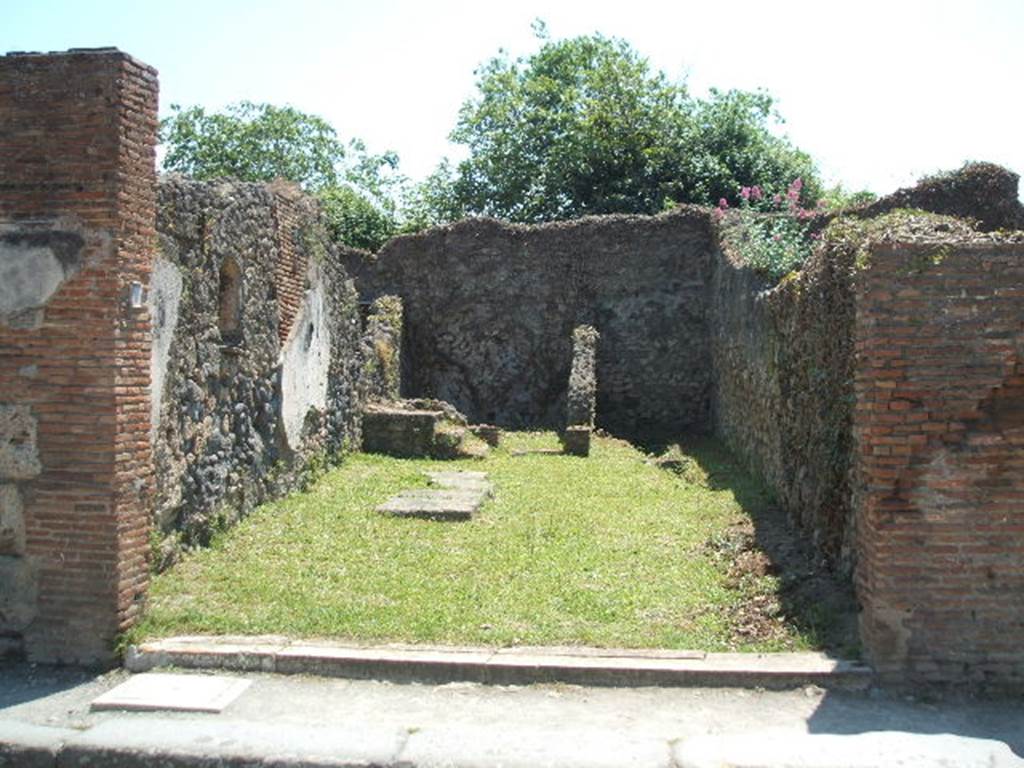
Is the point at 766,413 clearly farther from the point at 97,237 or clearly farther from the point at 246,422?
the point at 97,237

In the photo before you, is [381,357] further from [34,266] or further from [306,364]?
[34,266]

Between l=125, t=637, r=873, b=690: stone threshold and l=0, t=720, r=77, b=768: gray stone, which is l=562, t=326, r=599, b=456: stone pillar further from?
l=0, t=720, r=77, b=768: gray stone

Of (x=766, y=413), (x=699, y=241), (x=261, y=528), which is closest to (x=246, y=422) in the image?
(x=261, y=528)

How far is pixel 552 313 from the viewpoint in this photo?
17.7 meters

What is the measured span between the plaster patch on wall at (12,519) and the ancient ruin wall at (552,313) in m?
11.9

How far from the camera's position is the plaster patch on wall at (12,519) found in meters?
5.49

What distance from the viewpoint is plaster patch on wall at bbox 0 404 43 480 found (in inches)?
214

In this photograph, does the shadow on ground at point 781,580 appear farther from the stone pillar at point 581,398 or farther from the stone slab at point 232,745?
the stone pillar at point 581,398

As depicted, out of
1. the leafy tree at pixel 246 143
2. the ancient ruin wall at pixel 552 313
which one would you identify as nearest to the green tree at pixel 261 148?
the leafy tree at pixel 246 143

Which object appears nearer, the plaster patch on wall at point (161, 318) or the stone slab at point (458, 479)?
the plaster patch on wall at point (161, 318)

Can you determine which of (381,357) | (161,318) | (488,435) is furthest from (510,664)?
(381,357)

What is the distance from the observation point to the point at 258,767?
4.36m

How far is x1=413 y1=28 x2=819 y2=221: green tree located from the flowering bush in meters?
6.36

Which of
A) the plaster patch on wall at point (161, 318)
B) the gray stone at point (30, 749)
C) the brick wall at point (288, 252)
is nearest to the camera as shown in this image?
the gray stone at point (30, 749)
